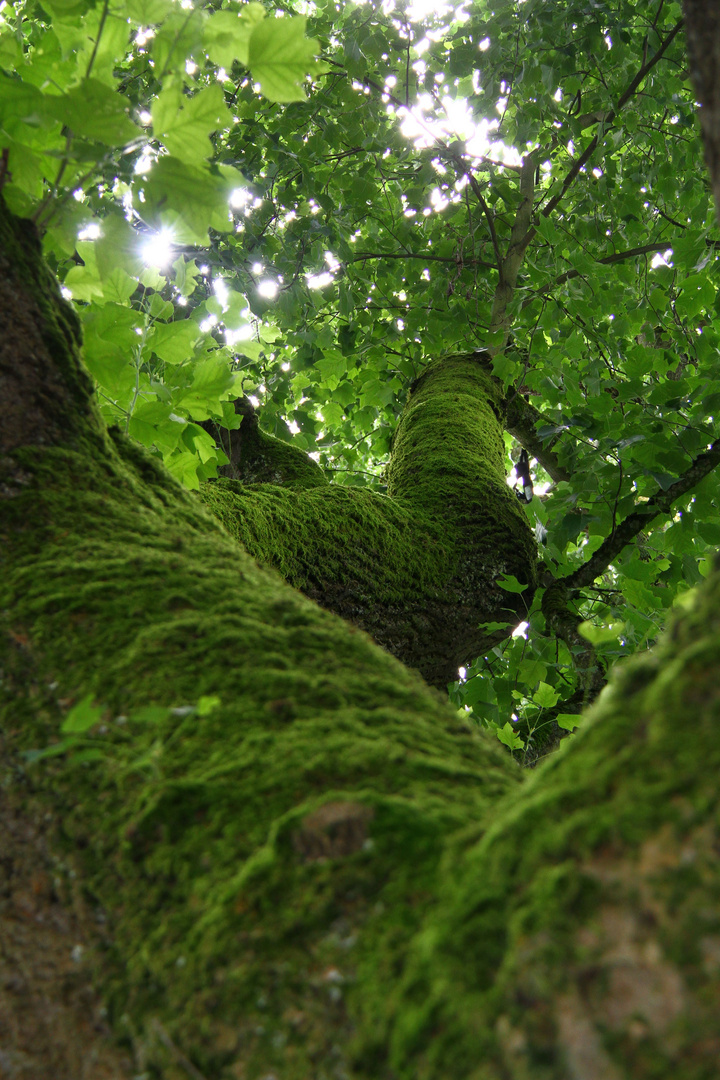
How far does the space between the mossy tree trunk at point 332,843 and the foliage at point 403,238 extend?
83 cm

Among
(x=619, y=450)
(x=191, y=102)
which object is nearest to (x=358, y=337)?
(x=619, y=450)

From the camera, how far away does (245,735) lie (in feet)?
2.85

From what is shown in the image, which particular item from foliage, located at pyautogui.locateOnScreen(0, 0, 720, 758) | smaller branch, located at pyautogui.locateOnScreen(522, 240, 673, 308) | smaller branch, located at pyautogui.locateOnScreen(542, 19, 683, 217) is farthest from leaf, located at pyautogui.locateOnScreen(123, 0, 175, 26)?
smaller branch, located at pyautogui.locateOnScreen(522, 240, 673, 308)

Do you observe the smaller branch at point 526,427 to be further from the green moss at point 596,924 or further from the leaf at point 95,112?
the green moss at point 596,924

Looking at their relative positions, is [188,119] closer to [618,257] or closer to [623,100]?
[623,100]

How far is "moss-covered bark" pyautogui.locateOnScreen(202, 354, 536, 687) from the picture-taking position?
9.30 feet

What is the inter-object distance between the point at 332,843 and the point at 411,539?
2532mm

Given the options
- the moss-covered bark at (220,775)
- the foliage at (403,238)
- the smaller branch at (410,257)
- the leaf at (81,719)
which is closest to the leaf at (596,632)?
the foliage at (403,238)

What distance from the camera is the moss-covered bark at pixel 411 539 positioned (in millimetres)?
2836

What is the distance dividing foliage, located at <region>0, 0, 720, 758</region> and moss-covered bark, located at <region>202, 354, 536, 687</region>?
27 cm

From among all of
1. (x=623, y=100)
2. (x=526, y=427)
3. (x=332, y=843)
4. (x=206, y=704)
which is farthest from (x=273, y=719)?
(x=526, y=427)

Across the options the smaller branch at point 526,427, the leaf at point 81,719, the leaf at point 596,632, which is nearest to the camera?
the leaf at point 81,719

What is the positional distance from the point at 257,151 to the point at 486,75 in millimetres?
1530

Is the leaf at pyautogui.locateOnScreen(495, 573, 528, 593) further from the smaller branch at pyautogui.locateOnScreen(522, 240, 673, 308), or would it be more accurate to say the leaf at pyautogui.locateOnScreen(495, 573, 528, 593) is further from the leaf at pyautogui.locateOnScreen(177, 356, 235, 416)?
the smaller branch at pyautogui.locateOnScreen(522, 240, 673, 308)
